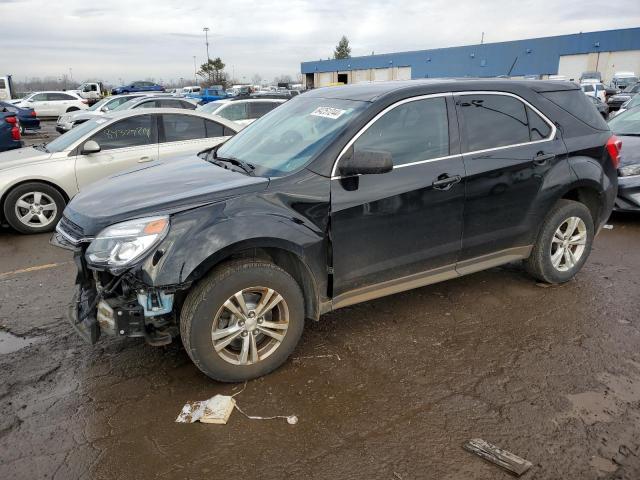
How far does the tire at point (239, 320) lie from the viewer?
2957 mm

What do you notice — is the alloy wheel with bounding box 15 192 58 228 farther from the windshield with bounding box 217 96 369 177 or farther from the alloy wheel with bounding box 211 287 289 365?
the alloy wheel with bounding box 211 287 289 365

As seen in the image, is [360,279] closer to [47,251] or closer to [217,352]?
[217,352]

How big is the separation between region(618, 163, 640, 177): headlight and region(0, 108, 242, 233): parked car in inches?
227

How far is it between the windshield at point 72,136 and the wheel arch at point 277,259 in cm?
508

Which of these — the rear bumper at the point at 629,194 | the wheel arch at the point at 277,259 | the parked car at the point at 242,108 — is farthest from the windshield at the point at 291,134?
the parked car at the point at 242,108

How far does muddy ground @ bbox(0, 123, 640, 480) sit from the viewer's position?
2.56m

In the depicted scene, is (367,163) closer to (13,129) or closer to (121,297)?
(121,297)

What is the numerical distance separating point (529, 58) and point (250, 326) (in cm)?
5697

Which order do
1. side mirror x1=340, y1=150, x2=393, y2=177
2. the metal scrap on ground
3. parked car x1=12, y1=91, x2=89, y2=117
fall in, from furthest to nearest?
parked car x1=12, y1=91, x2=89, y2=117
side mirror x1=340, y1=150, x2=393, y2=177
the metal scrap on ground

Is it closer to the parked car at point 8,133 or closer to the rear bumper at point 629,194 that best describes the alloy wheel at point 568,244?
the rear bumper at point 629,194

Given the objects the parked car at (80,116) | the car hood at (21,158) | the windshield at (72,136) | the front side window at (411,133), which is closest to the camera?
the front side window at (411,133)

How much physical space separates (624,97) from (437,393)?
25.8 m

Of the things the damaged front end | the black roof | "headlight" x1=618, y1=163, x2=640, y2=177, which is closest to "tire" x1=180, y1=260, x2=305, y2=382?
the damaged front end

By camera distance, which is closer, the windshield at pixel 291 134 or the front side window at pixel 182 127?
the windshield at pixel 291 134
